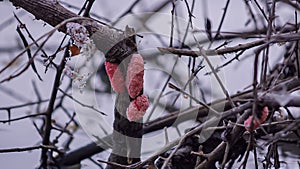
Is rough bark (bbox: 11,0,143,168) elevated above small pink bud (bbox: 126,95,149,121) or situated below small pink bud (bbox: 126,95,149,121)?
above

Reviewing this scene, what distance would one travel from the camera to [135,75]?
0.73m

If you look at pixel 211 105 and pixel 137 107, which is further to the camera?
pixel 211 105

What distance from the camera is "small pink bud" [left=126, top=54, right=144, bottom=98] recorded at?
733mm

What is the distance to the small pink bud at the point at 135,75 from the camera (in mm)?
733

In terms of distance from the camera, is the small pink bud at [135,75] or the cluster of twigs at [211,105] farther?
the small pink bud at [135,75]

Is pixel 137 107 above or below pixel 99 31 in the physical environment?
below

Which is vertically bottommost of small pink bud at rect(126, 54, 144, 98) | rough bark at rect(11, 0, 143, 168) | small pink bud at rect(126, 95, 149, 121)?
small pink bud at rect(126, 95, 149, 121)

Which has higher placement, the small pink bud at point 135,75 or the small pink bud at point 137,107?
the small pink bud at point 135,75

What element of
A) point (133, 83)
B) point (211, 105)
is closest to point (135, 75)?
point (133, 83)

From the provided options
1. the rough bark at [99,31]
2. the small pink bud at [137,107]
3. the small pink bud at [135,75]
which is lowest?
the small pink bud at [137,107]

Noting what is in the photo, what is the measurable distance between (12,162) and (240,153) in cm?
55

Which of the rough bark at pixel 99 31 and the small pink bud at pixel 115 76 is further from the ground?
the rough bark at pixel 99 31

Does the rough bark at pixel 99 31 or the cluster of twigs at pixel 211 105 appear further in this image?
the rough bark at pixel 99 31

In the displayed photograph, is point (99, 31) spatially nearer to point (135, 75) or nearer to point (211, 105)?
point (135, 75)
